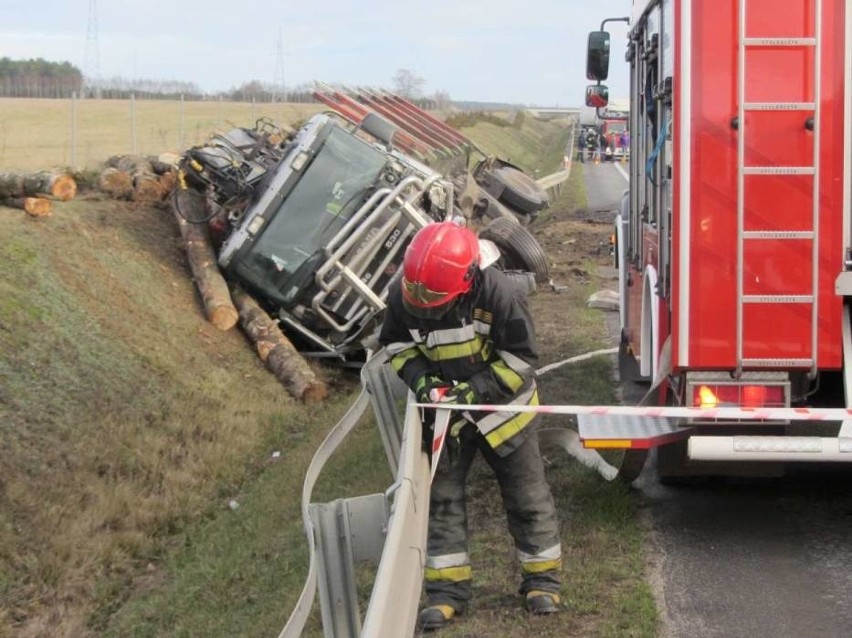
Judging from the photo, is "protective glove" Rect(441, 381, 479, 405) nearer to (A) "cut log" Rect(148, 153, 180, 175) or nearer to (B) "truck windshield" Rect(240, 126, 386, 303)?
(B) "truck windshield" Rect(240, 126, 386, 303)

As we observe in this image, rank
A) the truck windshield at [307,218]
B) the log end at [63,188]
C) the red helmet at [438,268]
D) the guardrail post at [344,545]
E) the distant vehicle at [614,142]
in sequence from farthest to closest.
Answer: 1. the distant vehicle at [614,142]
2. the log end at [63,188]
3. the truck windshield at [307,218]
4. the red helmet at [438,268]
5. the guardrail post at [344,545]

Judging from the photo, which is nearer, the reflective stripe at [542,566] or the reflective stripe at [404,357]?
the reflective stripe at [542,566]

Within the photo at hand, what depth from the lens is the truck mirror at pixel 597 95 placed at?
384 inches

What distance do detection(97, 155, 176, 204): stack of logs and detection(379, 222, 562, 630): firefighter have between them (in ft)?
32.8

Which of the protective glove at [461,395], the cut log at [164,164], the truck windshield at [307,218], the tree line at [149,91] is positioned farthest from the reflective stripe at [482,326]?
the tree line at [149,91]

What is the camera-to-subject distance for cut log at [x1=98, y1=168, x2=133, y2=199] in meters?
14.6

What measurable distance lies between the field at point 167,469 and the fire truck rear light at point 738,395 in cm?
87

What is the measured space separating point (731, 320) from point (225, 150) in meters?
8.91

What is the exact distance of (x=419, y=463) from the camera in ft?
15.7

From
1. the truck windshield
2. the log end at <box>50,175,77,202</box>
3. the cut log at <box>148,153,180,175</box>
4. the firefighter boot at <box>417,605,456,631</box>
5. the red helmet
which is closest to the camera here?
the red helmet

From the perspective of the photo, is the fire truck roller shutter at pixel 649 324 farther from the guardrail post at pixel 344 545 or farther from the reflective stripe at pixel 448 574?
the guardrail post at pixel 344 545

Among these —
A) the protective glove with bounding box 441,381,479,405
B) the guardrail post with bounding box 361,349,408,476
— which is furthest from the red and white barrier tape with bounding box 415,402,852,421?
the guardrail post with bounding box 361,349,408,476

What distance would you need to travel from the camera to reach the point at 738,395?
5672 mm

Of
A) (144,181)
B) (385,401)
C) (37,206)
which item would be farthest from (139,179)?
(385,401)
